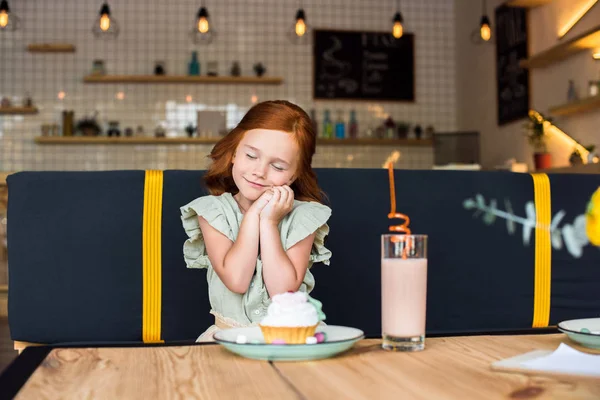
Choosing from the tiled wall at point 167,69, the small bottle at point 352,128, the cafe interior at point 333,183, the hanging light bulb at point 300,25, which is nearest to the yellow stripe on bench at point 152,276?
the cafe interior at point 333,183

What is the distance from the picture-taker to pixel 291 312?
3.33 ft

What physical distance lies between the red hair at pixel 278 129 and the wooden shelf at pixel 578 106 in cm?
297

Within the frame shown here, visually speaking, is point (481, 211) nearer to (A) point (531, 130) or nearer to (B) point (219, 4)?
(A) point (531, 130)

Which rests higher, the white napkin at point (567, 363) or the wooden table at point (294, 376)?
the white napkin at point (567, 363)

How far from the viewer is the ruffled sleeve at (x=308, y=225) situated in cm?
163

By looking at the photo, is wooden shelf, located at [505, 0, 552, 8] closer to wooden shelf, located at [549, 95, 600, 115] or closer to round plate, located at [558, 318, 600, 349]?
wooden shelf, located at [549, 95, 600, 115]

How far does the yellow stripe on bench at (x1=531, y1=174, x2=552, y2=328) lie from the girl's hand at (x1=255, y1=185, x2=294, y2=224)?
1.01 m

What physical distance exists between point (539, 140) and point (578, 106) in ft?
1.86

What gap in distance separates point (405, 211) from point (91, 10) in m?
4.90

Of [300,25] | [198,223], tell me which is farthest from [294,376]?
[300,25]

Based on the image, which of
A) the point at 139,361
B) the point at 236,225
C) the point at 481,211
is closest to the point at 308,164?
the point at 236,225

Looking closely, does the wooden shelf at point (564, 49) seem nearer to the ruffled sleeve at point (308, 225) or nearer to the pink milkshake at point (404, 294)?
the ruffled sleeve at point (308, 225)

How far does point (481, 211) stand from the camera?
2.24 meters

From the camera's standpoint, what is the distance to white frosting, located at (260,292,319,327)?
1.01m
